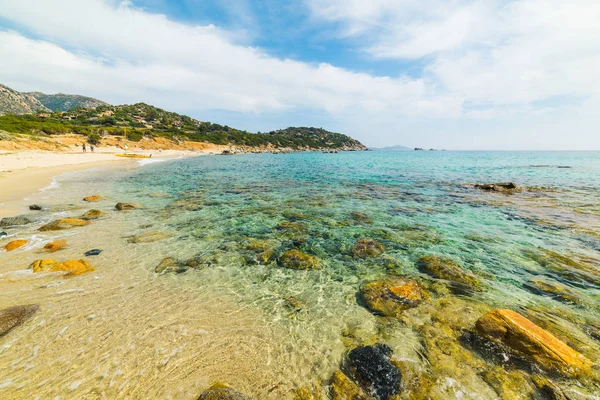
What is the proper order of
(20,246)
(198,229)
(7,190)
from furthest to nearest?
(7,190) → (198,229) → (20,246)

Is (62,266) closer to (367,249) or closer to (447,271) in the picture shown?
(367,249)

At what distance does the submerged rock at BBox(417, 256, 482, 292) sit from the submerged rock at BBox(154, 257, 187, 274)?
8.32 meters

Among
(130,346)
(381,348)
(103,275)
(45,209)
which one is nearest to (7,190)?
(45,209)

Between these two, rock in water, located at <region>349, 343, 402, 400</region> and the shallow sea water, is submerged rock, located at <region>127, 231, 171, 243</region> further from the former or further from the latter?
rock in water, located at <region>349, 343, 402, 400</region>

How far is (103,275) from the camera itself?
7.72 metres

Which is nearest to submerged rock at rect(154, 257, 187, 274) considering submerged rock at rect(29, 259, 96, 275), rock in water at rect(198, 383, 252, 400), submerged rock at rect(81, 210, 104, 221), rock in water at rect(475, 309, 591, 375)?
submerged rock at rect(29, 259, 96, 275)

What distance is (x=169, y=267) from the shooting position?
27.6 ft

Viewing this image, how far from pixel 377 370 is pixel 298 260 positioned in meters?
4.73

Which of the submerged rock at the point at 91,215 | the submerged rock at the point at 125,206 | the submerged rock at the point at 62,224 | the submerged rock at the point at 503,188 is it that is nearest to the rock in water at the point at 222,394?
the submerged rock at the point at 62,224

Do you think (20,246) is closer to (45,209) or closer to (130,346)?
(45,209)

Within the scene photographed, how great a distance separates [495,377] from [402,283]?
9.84ft

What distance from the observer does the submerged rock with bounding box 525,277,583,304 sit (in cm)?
682

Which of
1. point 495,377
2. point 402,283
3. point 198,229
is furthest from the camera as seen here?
point 198,229

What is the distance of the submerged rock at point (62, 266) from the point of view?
773 cm
